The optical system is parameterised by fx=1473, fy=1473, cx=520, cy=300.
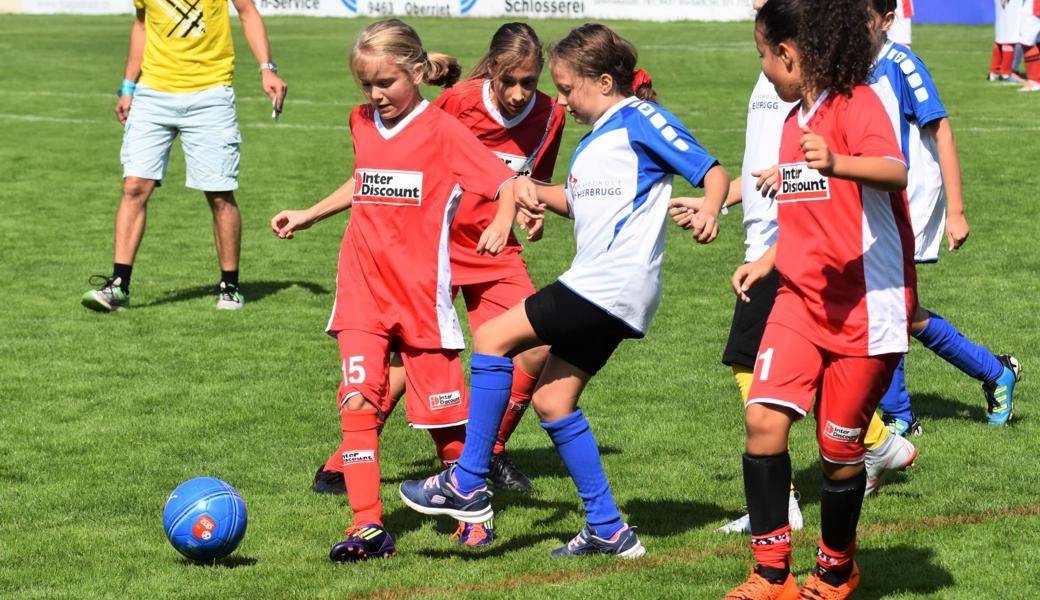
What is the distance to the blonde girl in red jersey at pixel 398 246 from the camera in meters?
5.37

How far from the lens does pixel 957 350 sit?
23.1 ft

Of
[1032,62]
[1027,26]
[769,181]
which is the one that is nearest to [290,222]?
[769,181]

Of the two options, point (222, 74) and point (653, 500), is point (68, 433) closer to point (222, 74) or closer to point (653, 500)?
point (653, 500)

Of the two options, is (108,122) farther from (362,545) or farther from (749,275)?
(749,275)

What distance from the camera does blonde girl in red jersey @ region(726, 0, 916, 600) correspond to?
174 inches

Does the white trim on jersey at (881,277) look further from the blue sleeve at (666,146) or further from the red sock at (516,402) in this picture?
the red sock at (516,402)

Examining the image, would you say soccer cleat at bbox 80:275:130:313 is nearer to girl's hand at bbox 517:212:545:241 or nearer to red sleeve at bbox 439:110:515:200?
red sleeve at bbox 439:110:515:200

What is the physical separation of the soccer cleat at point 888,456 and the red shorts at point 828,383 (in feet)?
3.65

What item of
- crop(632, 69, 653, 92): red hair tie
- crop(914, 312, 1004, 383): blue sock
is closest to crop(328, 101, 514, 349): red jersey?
crop(632, 69, 653, 92): red hair tie

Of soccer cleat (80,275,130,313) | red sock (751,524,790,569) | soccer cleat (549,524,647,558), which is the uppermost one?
red sock (751,524,790,569)

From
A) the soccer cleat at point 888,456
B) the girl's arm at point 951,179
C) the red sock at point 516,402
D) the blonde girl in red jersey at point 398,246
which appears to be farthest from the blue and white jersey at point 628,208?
the girl's arm at point 951,179

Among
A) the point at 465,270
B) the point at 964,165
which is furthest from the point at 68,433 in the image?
the point at 964,165

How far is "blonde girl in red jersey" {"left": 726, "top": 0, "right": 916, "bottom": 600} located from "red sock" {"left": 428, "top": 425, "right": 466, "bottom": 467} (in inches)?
57.7

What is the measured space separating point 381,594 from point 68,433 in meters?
2.85
